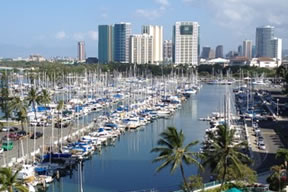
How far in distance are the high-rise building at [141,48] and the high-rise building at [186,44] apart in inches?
361

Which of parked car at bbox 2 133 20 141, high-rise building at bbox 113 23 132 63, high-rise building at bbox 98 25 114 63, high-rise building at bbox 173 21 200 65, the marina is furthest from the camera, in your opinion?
high-rise building at bbox 98 25 114 63

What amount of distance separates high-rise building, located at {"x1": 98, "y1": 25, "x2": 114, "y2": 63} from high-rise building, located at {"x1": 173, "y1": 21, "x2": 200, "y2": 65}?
23918 millimetres

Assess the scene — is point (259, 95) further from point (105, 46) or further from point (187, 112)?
point (105, 46)

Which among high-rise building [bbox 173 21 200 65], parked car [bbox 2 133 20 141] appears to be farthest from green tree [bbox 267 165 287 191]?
high-rise building [bbox 173 21 200 65]

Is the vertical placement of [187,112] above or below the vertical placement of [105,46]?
below

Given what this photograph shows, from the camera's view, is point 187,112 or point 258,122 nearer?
point 258,122

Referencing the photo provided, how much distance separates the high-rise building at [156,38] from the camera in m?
158

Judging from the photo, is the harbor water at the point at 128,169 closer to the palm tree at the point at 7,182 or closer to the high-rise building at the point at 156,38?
the palm tree at the point at 7,182

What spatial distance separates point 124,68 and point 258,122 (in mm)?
72038

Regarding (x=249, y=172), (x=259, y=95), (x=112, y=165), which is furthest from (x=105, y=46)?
(x=249, y=172)

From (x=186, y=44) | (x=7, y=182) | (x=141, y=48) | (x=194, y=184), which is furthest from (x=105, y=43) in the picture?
(x=7, y=182)

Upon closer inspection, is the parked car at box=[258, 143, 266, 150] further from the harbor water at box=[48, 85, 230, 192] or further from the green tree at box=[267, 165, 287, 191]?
the green tree at box=[267, 165, 287, 191]

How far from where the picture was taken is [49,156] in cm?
2900

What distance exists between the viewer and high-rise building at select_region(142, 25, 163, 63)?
15775 centimetres
